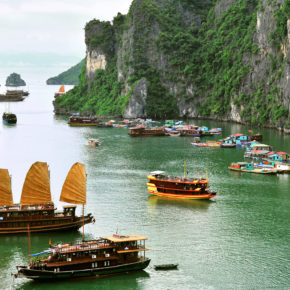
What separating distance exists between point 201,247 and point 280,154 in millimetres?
43589

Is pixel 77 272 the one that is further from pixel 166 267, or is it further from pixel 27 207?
pixel 27 207

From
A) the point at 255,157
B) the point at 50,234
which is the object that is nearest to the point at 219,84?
the point at 255,157

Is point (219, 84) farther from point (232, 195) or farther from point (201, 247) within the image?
point (201, 247)

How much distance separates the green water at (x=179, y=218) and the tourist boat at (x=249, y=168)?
1510mm

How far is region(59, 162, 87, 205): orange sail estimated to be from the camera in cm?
5034

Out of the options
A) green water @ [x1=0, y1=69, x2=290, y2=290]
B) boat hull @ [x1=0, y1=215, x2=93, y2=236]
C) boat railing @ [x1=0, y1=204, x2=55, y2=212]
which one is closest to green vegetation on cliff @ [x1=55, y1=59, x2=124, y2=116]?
green water @ [x1=0, y1=69, x2=290, y2=290]

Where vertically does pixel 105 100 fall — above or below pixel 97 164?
above

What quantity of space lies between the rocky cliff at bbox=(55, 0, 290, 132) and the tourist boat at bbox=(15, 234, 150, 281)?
9379 cm

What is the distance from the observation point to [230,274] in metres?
43.9

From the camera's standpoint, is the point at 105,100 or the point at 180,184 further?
the point at 105,100

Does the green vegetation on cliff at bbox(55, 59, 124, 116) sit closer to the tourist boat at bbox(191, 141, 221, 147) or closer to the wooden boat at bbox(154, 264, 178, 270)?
the tourist boat at bbox(191, 141, 221, 147)

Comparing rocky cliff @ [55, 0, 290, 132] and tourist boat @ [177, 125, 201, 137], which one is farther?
rocky cliff @ [55, 0, 290, 132]

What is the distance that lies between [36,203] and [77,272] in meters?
10.8

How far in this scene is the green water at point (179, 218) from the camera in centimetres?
4325
